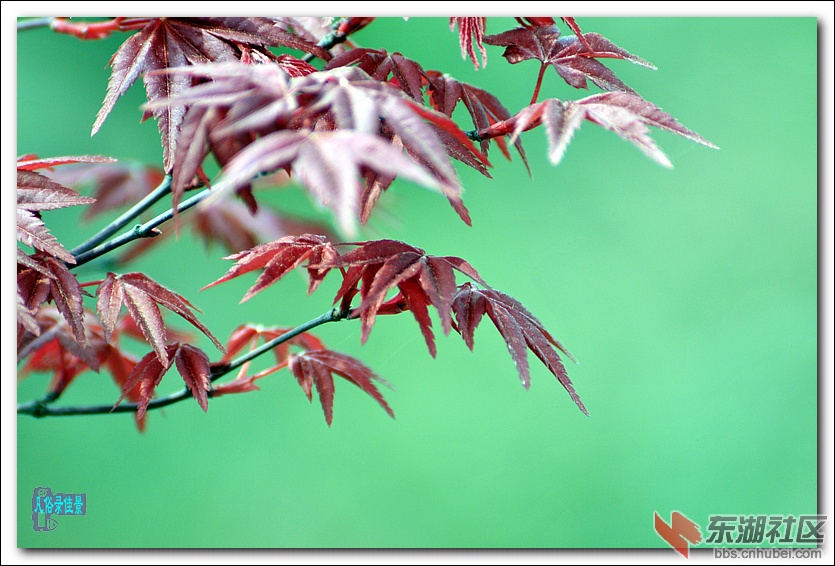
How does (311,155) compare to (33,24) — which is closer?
(311,155)

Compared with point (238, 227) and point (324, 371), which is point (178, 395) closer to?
point (324, 371)

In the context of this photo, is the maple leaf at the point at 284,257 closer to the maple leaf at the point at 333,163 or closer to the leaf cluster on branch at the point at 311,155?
the leaf cluster on branch at the point at 311,155

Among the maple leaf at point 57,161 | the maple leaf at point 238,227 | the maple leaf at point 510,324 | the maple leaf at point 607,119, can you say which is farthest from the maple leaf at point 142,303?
the maple leaf at point 238,227

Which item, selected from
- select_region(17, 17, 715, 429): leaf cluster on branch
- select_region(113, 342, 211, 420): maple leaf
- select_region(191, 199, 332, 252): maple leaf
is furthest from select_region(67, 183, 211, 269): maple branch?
select_region(191, 199, 332, 252): maple leaf

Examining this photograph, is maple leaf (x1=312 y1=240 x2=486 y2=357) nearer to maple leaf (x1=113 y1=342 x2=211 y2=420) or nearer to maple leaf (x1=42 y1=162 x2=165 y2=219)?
maple leaf (x1=113 y1=342 x2=211 y2=420)

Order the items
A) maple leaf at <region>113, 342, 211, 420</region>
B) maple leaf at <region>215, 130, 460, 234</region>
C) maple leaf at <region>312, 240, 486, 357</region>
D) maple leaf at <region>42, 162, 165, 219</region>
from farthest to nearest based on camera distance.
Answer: maple leaf at <region>42, 162, 165, 219</region> → maple leaf at <region>113, 342, 211, 420</region> → maple leaf at <region>312, 240, 486, 357</region> → maple leaf at <region>215, 130, 460, 234</region>

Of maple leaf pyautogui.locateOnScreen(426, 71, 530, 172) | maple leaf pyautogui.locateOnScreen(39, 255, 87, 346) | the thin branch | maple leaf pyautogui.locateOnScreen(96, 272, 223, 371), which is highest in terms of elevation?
→ the thin branch

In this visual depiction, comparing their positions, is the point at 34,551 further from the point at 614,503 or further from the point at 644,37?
the point at 644,37

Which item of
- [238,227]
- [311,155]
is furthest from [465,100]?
[238,227]

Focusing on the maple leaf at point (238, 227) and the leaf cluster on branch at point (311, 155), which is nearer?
the leaf cluster on branch at point (311, 155)

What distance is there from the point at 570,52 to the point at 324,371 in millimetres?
377

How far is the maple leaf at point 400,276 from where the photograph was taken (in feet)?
1.49

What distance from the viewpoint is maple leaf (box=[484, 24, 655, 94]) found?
1.69 ft

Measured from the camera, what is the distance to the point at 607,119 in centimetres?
41
